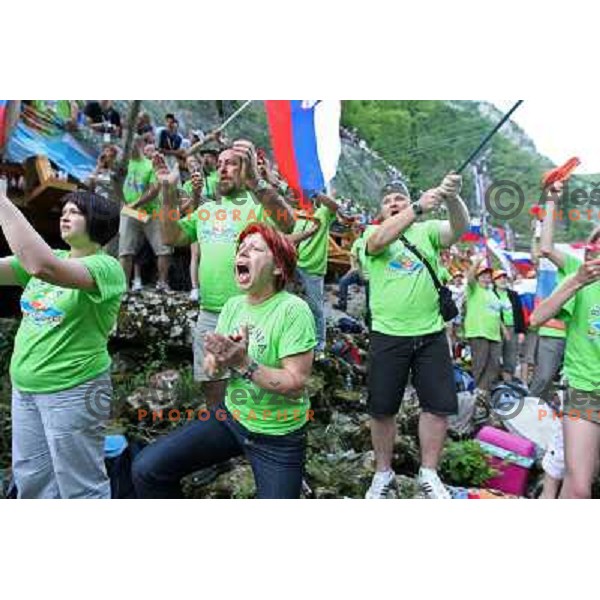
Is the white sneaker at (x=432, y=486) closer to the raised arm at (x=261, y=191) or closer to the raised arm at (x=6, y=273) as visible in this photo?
the raised arm at (x=261, y=191)

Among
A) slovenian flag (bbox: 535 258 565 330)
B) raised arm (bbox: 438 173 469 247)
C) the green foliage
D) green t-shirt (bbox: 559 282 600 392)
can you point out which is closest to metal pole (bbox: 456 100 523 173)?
raised arm (bbox: 438 173 469 247)

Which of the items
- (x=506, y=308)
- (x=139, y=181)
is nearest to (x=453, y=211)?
(x=139, y=181)

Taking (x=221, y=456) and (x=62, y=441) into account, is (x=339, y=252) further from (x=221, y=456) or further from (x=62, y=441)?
(x=62, y=441)

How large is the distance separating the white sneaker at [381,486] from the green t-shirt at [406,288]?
717 millimetres

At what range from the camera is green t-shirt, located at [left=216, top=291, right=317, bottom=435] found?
232 centimetres

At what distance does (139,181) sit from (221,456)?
2494mm

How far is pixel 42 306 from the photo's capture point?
259 cm

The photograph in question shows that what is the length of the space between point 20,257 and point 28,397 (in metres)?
0.69

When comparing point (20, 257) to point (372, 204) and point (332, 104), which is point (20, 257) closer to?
point (332, 104)

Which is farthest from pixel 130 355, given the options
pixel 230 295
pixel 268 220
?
pixel 268 220

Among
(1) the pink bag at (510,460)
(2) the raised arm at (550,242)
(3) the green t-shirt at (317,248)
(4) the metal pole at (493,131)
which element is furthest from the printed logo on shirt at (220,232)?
(1) the pink bag at (510,460)

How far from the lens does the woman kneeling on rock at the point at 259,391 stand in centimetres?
228

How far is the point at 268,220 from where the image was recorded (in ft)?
10.7

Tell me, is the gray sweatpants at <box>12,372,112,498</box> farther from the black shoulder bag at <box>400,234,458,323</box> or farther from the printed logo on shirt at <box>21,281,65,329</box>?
the black shoulder bag at <box>400,234,458,323</box>
